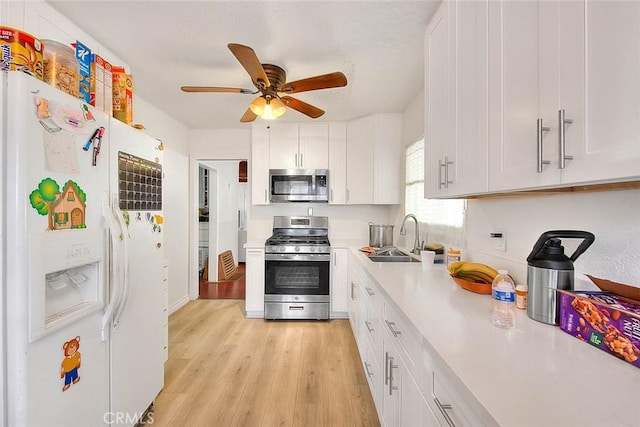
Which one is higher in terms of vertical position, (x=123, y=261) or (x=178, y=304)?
(x=123, y=261)

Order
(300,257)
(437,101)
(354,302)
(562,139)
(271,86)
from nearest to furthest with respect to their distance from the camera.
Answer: (562,139)
(437,101)
(271,86)
(354,302)
(300,257)

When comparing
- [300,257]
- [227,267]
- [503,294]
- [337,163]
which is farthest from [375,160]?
[227,267]

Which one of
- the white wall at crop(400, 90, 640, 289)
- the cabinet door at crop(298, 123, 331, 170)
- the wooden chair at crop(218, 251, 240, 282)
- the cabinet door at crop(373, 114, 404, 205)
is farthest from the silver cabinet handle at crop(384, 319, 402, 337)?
the wooden chair at crop(218, 251, 240, 282)

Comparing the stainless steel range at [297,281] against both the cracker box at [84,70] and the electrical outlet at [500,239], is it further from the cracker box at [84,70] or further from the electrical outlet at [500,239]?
the cracker box at [84,70]

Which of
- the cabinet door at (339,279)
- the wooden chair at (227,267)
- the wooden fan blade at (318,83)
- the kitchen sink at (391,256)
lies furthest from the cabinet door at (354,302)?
the wooden chair at (227,267)

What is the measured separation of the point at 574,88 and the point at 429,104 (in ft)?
3.30

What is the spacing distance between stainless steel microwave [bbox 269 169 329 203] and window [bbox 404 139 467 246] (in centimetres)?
100

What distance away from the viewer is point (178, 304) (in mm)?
3738

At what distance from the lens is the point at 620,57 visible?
646 millimetres

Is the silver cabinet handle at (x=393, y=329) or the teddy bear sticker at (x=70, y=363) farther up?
the silver cabinet handle at (x=393, y=329)

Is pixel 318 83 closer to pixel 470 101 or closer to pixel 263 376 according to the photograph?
pixel 470 101

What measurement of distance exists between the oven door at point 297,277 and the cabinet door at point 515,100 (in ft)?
Result: 7.97
